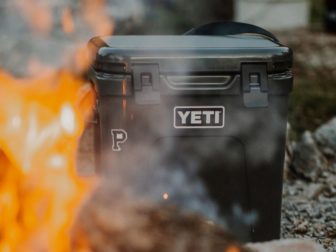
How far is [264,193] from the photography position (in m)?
3.10

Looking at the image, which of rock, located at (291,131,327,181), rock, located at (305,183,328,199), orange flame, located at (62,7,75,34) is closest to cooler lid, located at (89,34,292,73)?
rock, located at (305,183,328,199)

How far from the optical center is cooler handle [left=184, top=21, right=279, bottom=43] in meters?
3.36

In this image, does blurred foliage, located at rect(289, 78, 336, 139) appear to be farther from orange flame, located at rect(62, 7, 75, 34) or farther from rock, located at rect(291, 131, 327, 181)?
orange flame, located at rect(62, 7, 75, 34)

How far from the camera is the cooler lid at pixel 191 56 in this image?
2906mm

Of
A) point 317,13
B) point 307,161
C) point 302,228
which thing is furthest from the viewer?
point 317,13

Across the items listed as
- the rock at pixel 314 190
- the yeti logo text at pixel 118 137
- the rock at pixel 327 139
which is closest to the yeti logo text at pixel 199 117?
the yeti logo text at pixel 118 137

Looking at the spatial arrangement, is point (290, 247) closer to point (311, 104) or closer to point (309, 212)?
point (309, 212)

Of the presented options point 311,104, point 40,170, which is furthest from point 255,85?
point 311,104

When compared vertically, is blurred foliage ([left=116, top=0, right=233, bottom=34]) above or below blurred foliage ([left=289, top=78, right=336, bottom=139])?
above

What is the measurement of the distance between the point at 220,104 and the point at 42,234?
895mm

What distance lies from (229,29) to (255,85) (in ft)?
1.94

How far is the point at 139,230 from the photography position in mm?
2527

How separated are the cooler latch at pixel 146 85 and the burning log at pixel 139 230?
1.45ft

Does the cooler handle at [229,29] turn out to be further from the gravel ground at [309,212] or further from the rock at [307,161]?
the rock at [307,161]
